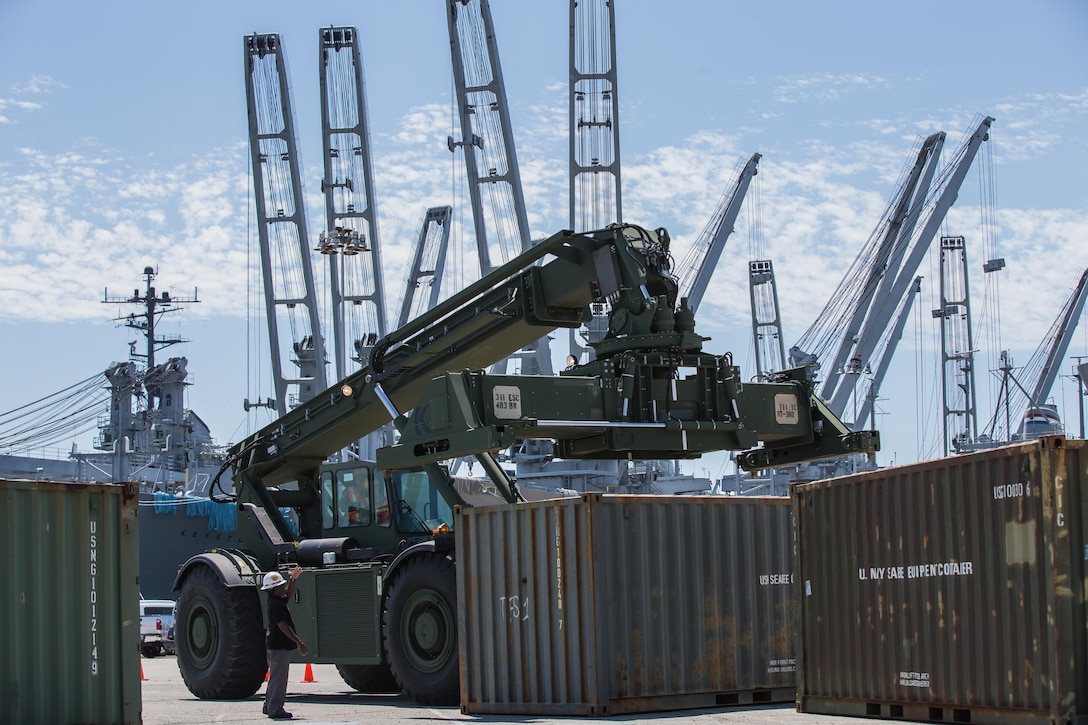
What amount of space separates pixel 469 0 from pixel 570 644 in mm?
→ 45195

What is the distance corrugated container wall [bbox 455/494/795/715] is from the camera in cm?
1323

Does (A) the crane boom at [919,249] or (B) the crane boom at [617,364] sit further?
(A) the crane boom at [919,249]

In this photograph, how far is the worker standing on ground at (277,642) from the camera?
46.4ft

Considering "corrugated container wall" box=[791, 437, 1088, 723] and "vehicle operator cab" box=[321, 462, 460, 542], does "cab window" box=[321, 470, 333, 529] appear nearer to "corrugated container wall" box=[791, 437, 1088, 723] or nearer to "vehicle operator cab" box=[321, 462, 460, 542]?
"vehicle operator cab" box=[321, 462, 460, 542]

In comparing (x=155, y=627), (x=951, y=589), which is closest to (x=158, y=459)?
(x=155, y=627)

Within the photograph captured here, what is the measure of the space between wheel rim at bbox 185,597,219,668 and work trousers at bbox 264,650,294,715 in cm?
442

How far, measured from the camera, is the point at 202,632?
18.9 metres

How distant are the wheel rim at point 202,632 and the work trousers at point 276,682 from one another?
442 cm

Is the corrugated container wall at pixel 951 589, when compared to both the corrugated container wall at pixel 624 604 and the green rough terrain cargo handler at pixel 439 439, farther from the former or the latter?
the green rough terrain cargo handler at pixel 439 439

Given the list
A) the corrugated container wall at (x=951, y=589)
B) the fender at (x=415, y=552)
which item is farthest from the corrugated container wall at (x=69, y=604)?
the corrugated container wall at (x=951, y=589)

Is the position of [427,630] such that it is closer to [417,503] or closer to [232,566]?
[417,503]

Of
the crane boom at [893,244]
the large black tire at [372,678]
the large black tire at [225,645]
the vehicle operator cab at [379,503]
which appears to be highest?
the crane boom at [893,244]

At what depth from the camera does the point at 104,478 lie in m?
63.3

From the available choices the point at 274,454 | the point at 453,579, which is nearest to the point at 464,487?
the point at 453,579
